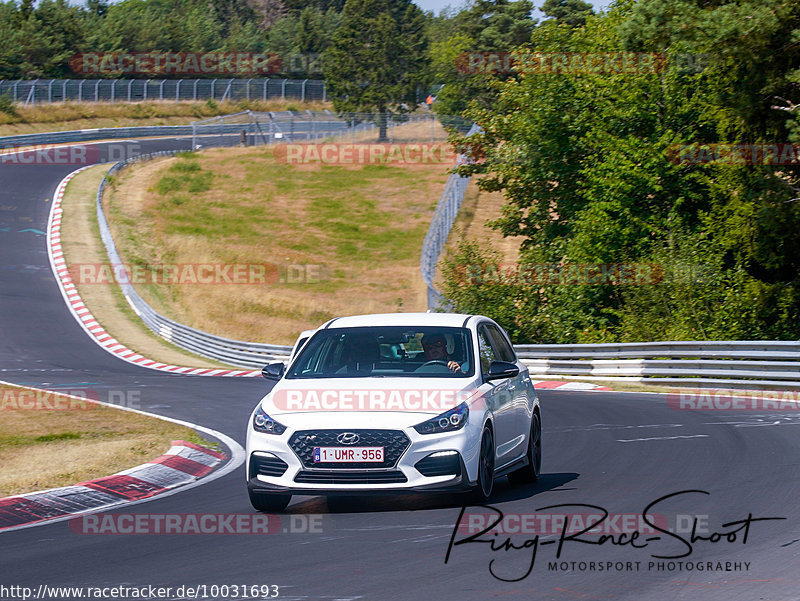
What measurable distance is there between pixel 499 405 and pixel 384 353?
1.10 meters

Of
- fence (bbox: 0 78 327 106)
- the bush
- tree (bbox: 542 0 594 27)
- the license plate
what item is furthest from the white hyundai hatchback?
fence (bbox: 0 78 327 106)

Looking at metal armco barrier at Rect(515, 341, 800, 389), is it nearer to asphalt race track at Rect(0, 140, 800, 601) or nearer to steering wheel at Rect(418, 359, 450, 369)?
asphalt race track at Rect(0, 140, 800, 601)

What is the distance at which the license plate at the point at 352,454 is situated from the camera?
8.62 metres

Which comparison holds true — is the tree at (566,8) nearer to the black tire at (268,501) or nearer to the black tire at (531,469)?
the black tire at (531,469)

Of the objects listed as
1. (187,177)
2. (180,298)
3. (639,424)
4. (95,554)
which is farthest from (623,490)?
(187,177)

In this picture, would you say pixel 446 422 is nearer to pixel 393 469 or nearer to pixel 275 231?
pixel 393 469

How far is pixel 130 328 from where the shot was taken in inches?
1549

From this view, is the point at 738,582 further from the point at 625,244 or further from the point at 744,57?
the point at 625,244

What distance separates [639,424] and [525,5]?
8272 cm

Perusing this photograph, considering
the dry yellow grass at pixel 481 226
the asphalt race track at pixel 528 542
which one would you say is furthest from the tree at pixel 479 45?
the asphalt race track at pixel 528 542

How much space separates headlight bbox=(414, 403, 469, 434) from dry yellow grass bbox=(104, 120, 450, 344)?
31.8m

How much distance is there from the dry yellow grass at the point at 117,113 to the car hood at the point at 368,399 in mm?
74889

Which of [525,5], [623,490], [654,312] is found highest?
[525,5]

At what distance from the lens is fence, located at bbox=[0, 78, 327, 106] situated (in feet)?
290
